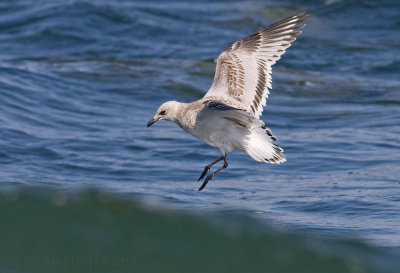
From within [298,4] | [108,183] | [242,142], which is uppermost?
[298,4]

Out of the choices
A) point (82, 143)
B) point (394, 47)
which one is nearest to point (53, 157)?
point (82, 143)

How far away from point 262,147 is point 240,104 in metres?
0.67

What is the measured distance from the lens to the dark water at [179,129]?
781cm

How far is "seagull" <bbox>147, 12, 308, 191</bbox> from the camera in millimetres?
7406

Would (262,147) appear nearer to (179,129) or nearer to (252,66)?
(252,66)

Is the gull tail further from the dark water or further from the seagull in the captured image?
the dark water

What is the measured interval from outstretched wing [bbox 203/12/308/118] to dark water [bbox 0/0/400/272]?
1.15 m

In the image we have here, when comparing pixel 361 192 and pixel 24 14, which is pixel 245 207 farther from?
pixel 24 14

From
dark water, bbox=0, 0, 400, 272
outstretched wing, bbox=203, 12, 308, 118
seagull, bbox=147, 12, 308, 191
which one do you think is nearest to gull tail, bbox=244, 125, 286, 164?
seagull, bbox=147, 12, 308, 191

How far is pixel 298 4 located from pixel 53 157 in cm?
944

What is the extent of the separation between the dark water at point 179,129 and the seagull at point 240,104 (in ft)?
2.32

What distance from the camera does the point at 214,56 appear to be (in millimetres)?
15539

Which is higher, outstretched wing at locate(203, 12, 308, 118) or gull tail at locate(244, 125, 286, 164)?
outstretched wing at locate(203, 12, 308, 118)

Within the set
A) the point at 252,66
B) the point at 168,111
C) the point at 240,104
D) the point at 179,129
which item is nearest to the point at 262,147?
the point at 240,104
